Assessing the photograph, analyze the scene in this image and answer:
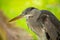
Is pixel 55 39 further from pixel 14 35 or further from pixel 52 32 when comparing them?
pixel 14 35

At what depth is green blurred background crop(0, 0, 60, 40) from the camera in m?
1.61

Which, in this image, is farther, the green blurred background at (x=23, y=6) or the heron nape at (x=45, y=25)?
the green blurred background at (x=23, y=6)

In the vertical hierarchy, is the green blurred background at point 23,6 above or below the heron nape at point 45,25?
above

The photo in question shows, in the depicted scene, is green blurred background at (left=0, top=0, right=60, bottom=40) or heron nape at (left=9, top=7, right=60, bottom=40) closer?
heron nape at (left=9, top=7, right=60, bottom=40)

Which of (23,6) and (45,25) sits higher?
(23,6)

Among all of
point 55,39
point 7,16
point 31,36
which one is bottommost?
point 55,39

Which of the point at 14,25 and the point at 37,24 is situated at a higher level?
the point at 14,25

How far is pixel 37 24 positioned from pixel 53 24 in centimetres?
9

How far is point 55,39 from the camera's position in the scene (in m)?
1.22

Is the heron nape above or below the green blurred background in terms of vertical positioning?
below

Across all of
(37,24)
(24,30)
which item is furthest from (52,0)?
(37,24)

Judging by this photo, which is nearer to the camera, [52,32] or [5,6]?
[52,32]

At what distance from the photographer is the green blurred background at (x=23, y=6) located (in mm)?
1613

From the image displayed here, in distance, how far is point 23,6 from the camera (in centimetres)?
165
